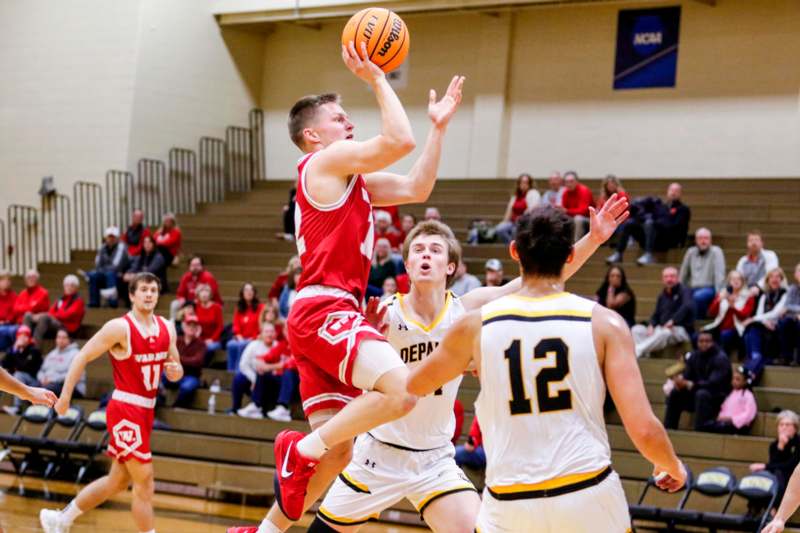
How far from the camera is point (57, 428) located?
15.1 meters

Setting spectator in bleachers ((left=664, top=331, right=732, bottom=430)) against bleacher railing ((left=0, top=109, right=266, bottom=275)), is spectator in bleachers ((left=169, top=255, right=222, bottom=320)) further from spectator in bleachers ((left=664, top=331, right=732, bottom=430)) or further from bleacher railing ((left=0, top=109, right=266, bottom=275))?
spectator in bleachers ((left=664, top=331, right=732, bottom=430))

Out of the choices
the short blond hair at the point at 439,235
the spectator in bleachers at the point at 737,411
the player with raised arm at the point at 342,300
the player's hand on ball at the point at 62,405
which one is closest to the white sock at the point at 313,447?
the player with raised arm at the point at 342,300

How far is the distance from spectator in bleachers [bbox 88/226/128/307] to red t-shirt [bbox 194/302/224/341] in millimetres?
2915

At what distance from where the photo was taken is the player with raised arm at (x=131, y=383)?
8.66 meters

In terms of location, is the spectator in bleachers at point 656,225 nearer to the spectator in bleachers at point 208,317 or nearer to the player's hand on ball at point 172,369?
the spectator in bleachers at point 208,317

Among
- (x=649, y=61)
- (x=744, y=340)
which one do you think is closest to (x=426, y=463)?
(x=744, y=340)

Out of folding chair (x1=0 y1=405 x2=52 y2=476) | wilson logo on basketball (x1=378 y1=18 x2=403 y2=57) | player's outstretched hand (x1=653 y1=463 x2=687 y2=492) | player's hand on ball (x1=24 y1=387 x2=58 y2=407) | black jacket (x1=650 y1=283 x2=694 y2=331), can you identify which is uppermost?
wilson logo on basketball (x1=378 y1=18 x2=403 y2=57)

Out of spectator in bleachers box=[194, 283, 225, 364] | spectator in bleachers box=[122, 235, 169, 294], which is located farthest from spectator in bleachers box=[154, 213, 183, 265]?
spectator in bleachers box=[194, 283, 225, 364]

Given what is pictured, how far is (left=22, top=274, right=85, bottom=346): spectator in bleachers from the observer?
55.3 feet

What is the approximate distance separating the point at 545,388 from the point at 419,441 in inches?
77.3

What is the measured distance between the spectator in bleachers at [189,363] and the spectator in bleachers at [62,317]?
2.93m

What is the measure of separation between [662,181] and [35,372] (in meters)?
9.91

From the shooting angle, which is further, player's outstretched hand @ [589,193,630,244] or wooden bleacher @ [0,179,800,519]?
wooden bleacher @ [0,179,800,519]

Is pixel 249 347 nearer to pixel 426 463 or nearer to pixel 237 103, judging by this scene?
pixel 426 463
